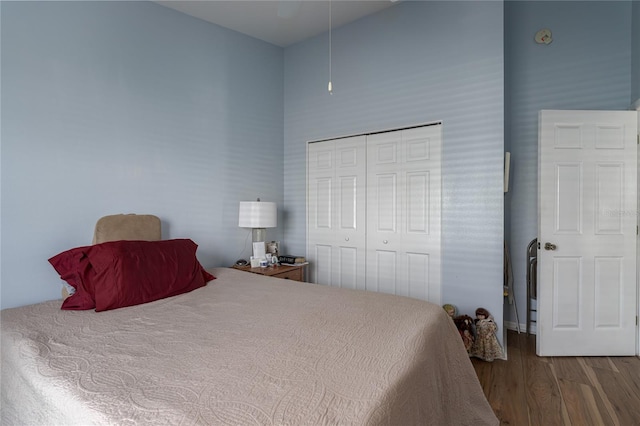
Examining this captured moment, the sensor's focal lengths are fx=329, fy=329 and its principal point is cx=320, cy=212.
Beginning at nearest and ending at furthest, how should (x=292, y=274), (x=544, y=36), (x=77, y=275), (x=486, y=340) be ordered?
1. (x=77, y=275)
2. (x=486, y=340)
3. (x=544, y=36)
4. (x=292, y=274)

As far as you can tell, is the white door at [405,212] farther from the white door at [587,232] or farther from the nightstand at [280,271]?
the white door at [587,232]

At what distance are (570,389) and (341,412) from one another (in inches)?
82.9

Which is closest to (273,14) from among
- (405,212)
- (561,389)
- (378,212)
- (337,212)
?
(337,212)

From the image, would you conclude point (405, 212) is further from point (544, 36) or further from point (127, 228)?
point (127, 228)

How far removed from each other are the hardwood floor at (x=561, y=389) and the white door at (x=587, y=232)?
0.16 meters

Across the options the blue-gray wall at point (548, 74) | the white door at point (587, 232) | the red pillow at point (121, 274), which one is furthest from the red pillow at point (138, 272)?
the blue-gray wall at point (548, 74)

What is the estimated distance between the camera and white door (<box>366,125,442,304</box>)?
2793mm

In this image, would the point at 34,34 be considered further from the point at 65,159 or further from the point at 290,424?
the point at 290,424

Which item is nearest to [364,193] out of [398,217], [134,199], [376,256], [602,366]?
[398,217]

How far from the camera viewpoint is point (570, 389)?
2102mm

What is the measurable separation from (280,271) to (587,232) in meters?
2.48

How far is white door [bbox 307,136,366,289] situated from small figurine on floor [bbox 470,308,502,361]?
108 centimetres

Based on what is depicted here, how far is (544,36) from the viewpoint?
2889 mm

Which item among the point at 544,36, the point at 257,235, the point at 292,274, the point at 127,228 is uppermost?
the point at 544,36
